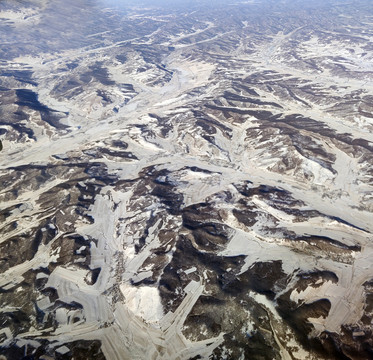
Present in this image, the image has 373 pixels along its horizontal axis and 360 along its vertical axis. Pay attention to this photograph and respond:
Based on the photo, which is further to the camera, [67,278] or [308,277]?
[67,278]

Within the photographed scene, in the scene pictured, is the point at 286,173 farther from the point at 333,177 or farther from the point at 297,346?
the point at 297,346

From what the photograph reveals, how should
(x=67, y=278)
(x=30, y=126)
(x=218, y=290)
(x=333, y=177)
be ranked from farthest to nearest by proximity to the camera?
(x=30, y=126) → (x=333, y=177) → (x=67, y=278) → (x=218, y=290)

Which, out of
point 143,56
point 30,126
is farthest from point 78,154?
point 143,56

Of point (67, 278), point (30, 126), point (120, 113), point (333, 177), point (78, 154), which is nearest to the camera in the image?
point (67, 278)

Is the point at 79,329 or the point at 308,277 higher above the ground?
the point at 308,277

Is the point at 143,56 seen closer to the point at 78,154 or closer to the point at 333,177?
the point at 78,154

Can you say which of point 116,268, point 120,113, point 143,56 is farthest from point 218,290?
point 143,56
